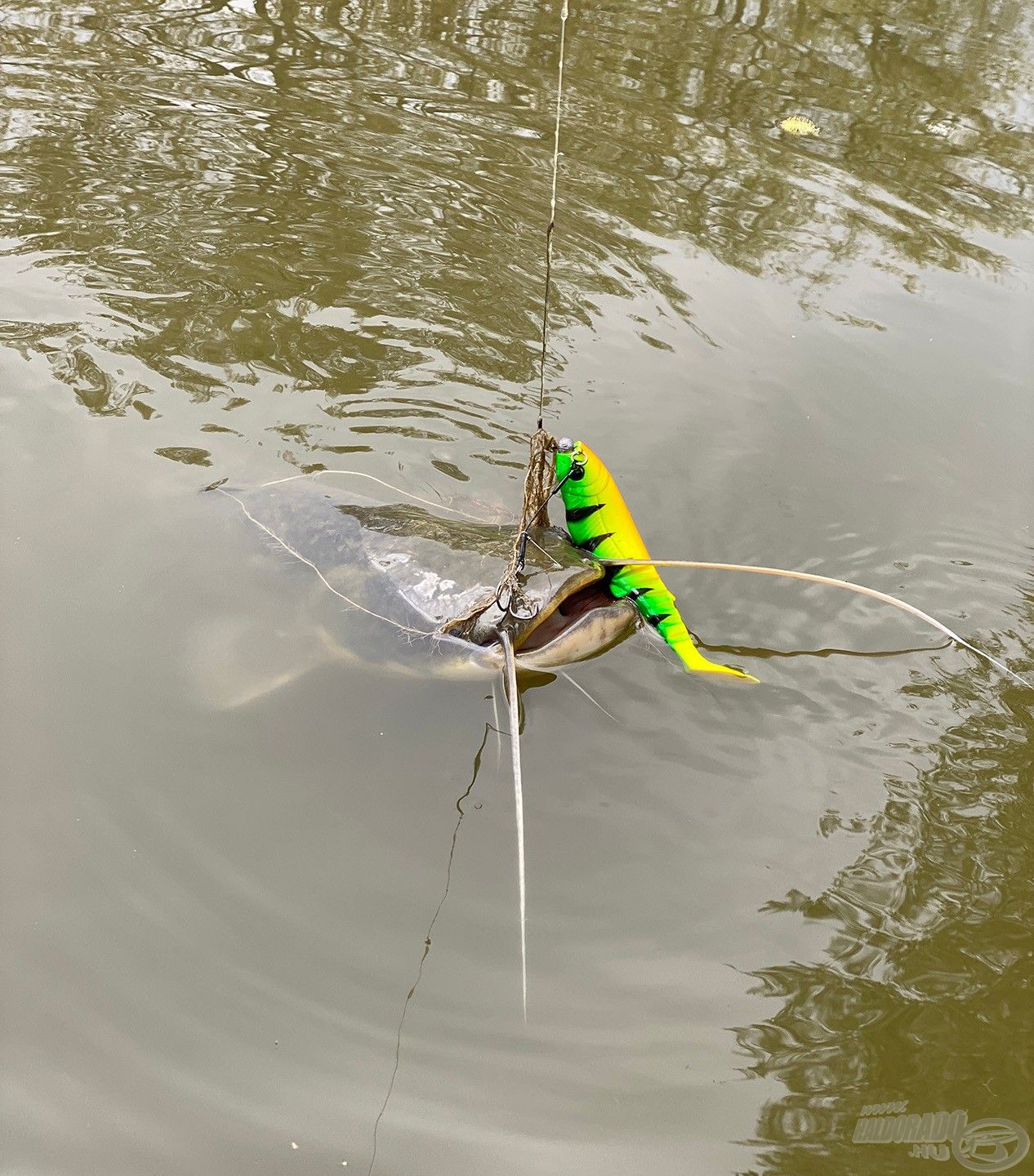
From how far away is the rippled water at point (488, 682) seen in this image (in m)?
2.37

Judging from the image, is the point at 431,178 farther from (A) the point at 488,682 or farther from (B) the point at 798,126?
(A) the point at 488,682

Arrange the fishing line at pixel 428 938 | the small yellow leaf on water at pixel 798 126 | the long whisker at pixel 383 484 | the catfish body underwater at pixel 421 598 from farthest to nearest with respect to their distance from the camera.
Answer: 1. the small yellow leaf on water at pixel 798 126
2. the long whisker at pixel 383 484
3. the catfish body underwater at pixel 421 598
4. the fishing line at pixel 428 938

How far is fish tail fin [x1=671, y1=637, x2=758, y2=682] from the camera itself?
3.17 m

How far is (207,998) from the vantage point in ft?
8.12

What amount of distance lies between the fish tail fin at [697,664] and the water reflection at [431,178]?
126 centimetres

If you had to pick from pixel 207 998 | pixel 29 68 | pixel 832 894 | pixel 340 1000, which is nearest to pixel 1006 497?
pixel 832 894

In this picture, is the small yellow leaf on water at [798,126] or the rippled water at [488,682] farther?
the small yellow leaf on water at [798,126]

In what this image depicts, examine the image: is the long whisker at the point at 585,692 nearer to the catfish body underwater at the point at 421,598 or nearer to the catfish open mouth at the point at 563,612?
the catfish body underwater at the point at 421,598

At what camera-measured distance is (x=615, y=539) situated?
10.2 feet

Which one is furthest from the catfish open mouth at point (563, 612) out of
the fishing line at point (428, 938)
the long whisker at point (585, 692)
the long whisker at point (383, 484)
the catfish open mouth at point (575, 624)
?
the long whisker at point (383, 484)

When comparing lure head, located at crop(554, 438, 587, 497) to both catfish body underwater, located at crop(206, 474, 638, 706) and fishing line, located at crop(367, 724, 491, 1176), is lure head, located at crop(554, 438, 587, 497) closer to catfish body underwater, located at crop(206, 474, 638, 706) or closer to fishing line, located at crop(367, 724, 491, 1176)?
catfish body underwater, located at crop(206, 474, 638, 706)

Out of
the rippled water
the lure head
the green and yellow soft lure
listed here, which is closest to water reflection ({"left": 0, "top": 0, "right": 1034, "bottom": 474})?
the rippled water

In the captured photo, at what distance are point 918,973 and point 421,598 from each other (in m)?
1.75

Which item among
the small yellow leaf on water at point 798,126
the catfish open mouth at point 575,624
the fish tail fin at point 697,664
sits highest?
the small yellow leaf on water at point 798,126
